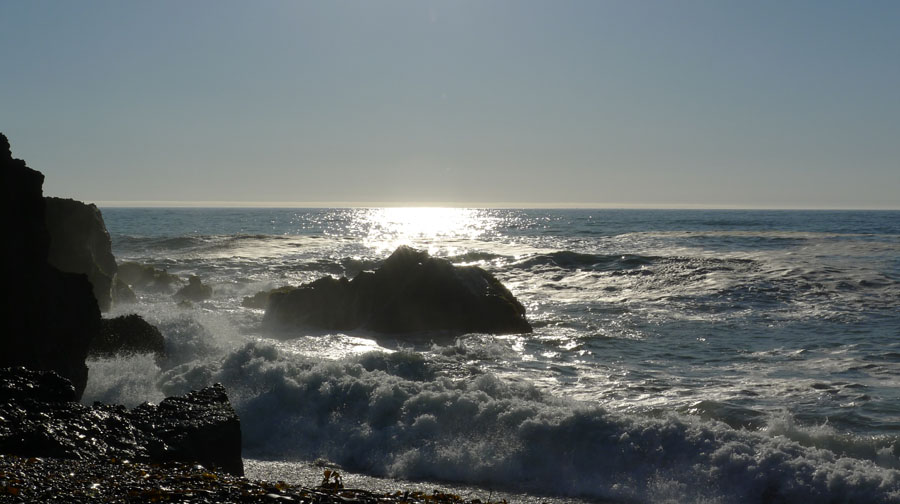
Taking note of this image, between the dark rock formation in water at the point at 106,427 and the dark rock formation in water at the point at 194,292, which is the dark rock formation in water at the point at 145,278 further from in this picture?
the dark rock formation in water at the point at 106,427

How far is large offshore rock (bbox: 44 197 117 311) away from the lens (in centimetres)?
1662

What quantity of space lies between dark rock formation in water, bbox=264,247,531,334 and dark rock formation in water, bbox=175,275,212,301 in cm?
565

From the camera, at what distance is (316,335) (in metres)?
18.1

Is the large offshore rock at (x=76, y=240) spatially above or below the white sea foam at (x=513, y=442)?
above

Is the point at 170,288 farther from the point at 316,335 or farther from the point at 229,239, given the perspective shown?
the point at 229,239

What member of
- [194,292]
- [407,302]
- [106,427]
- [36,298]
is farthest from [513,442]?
[194,292]

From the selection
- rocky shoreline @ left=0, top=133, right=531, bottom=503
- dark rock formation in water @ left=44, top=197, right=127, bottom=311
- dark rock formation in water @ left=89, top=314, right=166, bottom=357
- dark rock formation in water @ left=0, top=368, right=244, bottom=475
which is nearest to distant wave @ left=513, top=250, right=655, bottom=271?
rocky shoreline @ left=0, top=133, right=531, bottom=503

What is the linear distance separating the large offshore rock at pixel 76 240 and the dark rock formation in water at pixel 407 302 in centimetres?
442

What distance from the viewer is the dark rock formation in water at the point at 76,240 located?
16.6 m

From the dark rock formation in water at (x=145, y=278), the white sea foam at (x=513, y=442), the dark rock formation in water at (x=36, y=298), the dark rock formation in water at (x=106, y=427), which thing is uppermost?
the dark rock formation in water at (x=36, y=298)

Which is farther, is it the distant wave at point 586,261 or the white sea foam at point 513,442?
the distant wave at point 586,261

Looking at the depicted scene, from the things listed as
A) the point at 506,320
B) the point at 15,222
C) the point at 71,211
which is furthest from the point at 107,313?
the point at 506,320

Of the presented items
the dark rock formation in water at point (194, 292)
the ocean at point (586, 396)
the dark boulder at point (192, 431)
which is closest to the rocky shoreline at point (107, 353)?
the dark boulder at point (192, 431)

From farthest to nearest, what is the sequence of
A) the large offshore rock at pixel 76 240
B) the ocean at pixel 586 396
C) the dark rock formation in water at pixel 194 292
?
the dark rock formation in water at pixel 194 292, the large offshore rock at pixel 76 240, the ocean at pixel 586 396
